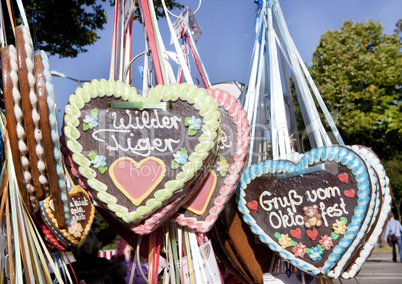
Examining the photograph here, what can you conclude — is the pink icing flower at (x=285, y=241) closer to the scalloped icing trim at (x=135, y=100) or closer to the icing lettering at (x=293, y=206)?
the icing lettering at (x=293, y=206)

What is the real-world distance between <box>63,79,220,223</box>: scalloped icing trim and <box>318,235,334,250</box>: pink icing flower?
1.95ft

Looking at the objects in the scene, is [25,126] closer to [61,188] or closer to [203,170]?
[61,188]

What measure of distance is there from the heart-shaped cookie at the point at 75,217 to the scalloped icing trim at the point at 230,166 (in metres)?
0.62

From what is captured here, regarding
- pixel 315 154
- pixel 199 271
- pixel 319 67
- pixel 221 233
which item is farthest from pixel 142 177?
pixel 319 67

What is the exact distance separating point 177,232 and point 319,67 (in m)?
10.4

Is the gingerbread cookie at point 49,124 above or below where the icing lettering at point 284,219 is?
above

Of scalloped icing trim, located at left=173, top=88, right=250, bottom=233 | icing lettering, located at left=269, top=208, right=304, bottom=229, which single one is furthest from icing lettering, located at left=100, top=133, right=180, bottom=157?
icing lettering, located at left=269, top=208, right=304, bottom=229

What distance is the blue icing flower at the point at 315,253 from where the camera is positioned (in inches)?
59.1

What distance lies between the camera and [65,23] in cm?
436

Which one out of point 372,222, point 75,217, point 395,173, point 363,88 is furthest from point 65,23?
point 395,173

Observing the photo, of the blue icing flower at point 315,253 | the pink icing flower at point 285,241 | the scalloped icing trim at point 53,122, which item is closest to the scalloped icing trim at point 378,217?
the blue icing flower at point 315,253

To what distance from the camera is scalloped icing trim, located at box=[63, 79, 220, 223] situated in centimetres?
125

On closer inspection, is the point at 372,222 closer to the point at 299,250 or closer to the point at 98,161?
the point at 299,250

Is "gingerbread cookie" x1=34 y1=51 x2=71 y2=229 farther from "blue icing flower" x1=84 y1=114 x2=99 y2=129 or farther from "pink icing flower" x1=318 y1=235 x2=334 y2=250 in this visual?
"pink icing flower" x1=318 y1=235 x2=334 y2=250
